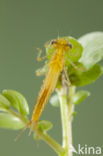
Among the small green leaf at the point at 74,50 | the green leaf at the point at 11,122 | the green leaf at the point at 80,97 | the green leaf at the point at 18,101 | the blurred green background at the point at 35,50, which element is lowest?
the green leaf at the point at 11,122

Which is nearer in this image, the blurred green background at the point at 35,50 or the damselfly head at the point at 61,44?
the damselfly head at the point at 61,44

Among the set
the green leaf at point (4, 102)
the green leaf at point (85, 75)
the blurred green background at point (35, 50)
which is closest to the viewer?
the green leaf at point (4, 102)

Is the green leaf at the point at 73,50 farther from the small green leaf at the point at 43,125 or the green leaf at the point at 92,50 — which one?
the small green leaf at the point at 43,125

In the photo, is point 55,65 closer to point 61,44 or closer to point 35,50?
point 61,44

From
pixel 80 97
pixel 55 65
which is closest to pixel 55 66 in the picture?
pixel 55 65

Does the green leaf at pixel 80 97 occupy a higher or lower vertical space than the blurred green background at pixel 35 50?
lower

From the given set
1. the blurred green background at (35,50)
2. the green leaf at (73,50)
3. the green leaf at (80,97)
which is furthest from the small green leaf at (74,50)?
the blurred green background at (35,50)

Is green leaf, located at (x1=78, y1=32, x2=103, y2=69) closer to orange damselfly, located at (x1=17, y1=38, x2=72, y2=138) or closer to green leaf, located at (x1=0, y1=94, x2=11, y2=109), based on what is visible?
orange damselfly, located at (x1=17, y1=38, x2=72, y2=138)
